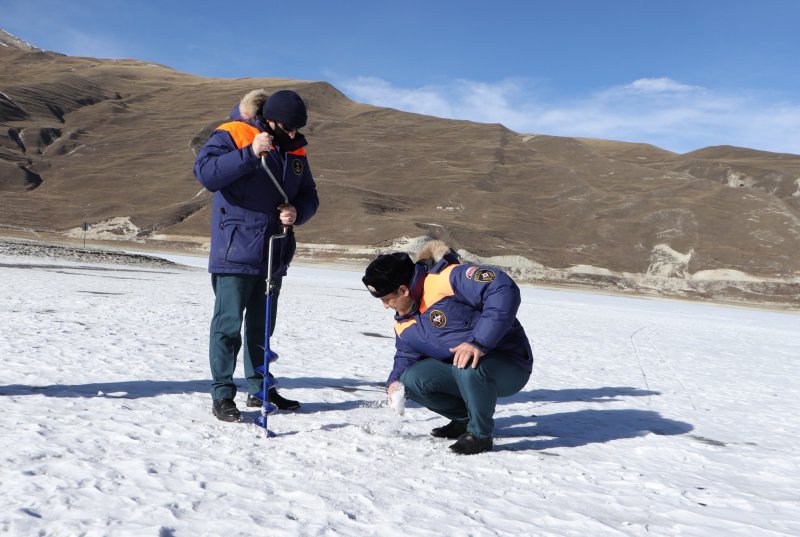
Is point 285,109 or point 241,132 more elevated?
point 285,109

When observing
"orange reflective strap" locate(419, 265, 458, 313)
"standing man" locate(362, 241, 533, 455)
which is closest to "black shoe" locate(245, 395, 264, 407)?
"standing man" locate(362, 241, 533, 455)

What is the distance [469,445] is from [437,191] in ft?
255

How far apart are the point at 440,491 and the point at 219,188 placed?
1982 mm

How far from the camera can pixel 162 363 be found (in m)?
5.71

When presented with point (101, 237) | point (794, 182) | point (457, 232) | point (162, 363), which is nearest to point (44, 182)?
point (101, 237)

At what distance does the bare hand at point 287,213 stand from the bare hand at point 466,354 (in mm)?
1227

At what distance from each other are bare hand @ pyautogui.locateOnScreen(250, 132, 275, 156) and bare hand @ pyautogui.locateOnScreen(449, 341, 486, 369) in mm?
1461

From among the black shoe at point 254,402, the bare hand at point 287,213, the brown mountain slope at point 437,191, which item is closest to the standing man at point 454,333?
the bare hand at point 287,213

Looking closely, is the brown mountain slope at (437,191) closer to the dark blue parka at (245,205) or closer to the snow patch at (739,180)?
the snow patch at (739,180)

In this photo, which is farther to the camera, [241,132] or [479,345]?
[241,132]

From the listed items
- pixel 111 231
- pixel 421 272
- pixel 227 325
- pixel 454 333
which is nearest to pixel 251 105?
pixel 227 325

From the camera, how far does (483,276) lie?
342 cm

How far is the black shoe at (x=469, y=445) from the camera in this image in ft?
12.0

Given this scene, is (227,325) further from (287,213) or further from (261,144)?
(261,144)
